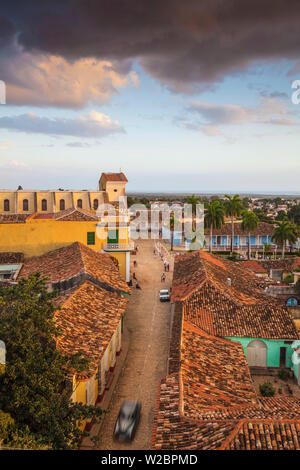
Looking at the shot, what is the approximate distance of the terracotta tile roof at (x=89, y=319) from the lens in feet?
39.2

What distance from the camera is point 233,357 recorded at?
49.5 ft

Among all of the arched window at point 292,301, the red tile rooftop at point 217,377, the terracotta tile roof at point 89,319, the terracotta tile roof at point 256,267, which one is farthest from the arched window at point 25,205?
the arched window at point 292,301

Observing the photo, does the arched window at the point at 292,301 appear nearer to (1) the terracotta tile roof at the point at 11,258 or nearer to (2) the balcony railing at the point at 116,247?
(2) the balcony railing at the point at 116,247

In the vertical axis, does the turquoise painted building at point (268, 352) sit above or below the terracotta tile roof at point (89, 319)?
below

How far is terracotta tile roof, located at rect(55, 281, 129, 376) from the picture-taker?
11.9m

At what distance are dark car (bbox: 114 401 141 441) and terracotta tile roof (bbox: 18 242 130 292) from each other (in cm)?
617

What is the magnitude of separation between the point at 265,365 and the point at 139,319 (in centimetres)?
769

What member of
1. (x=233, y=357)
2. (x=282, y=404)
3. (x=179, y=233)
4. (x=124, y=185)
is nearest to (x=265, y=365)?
(x=233, y=357)

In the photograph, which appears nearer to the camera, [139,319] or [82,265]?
[82,265]

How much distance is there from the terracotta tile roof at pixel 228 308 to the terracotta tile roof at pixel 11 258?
972cm

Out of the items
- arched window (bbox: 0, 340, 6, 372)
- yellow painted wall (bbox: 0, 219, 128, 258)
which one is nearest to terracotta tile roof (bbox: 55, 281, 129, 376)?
arched window (bbox: 0, 340, 6, 372)

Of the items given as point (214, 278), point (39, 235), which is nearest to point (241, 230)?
point (214, 278)
